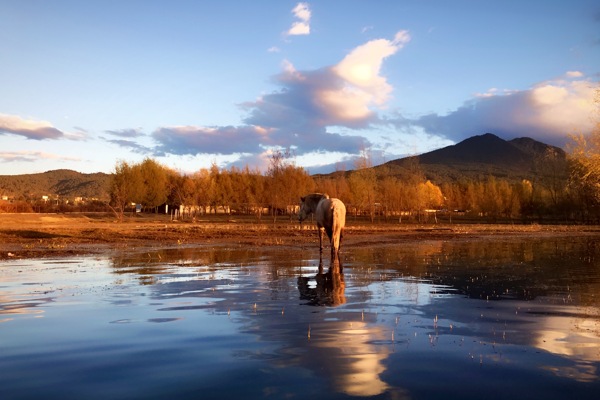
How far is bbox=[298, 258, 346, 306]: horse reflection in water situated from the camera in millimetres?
11973

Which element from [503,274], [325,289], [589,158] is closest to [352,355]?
[325,289]

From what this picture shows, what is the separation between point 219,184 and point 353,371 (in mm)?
105804

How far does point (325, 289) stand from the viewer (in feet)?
45.4

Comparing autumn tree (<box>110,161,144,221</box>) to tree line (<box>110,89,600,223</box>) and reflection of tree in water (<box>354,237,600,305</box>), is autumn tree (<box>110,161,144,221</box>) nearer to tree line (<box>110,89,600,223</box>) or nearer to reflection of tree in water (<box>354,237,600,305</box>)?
tree line (<box>110,89,600,223</box>)

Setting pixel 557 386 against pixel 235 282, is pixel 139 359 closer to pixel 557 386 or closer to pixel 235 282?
pixel 557 386

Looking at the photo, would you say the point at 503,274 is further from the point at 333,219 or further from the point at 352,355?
the point at 352,355

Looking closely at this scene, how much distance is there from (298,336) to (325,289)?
5.47 metres

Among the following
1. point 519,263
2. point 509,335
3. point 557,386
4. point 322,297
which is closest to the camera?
point 557,386

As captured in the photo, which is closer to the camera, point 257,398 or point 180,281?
point 257,398

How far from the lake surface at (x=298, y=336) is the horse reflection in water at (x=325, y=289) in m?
0.08

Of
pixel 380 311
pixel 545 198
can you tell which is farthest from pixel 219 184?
pixel 380 311

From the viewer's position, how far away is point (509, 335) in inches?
336

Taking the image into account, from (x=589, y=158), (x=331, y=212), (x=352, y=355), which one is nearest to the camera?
(x=352, y=355)

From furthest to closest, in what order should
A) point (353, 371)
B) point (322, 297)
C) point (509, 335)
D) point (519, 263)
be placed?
1. point (519, 263)
2. point (322, 297)
3. point (509, 335)
4. point (353, 371)
